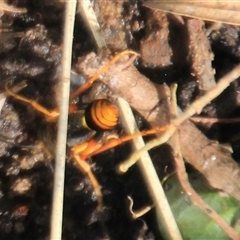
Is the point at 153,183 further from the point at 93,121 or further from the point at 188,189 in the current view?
the point at 93,121

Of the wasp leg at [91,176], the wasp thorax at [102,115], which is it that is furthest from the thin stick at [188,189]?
the wasp leg at [91,176]

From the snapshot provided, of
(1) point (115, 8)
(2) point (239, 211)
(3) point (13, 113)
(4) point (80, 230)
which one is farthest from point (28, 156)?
(2) point (239, 211)

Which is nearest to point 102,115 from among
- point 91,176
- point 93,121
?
point 93,121

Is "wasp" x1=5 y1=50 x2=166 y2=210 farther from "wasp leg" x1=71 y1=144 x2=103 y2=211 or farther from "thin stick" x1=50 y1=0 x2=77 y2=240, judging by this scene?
"thin stick" x1=50 y1=0 x2=77 y2=240

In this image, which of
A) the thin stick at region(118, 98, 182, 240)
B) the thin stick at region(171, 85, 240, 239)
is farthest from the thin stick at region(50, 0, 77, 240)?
the thin stick at region(171, 85, 240, 239)

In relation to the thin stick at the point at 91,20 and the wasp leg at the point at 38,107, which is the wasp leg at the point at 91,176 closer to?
the wasp leg at the point at 38,107
